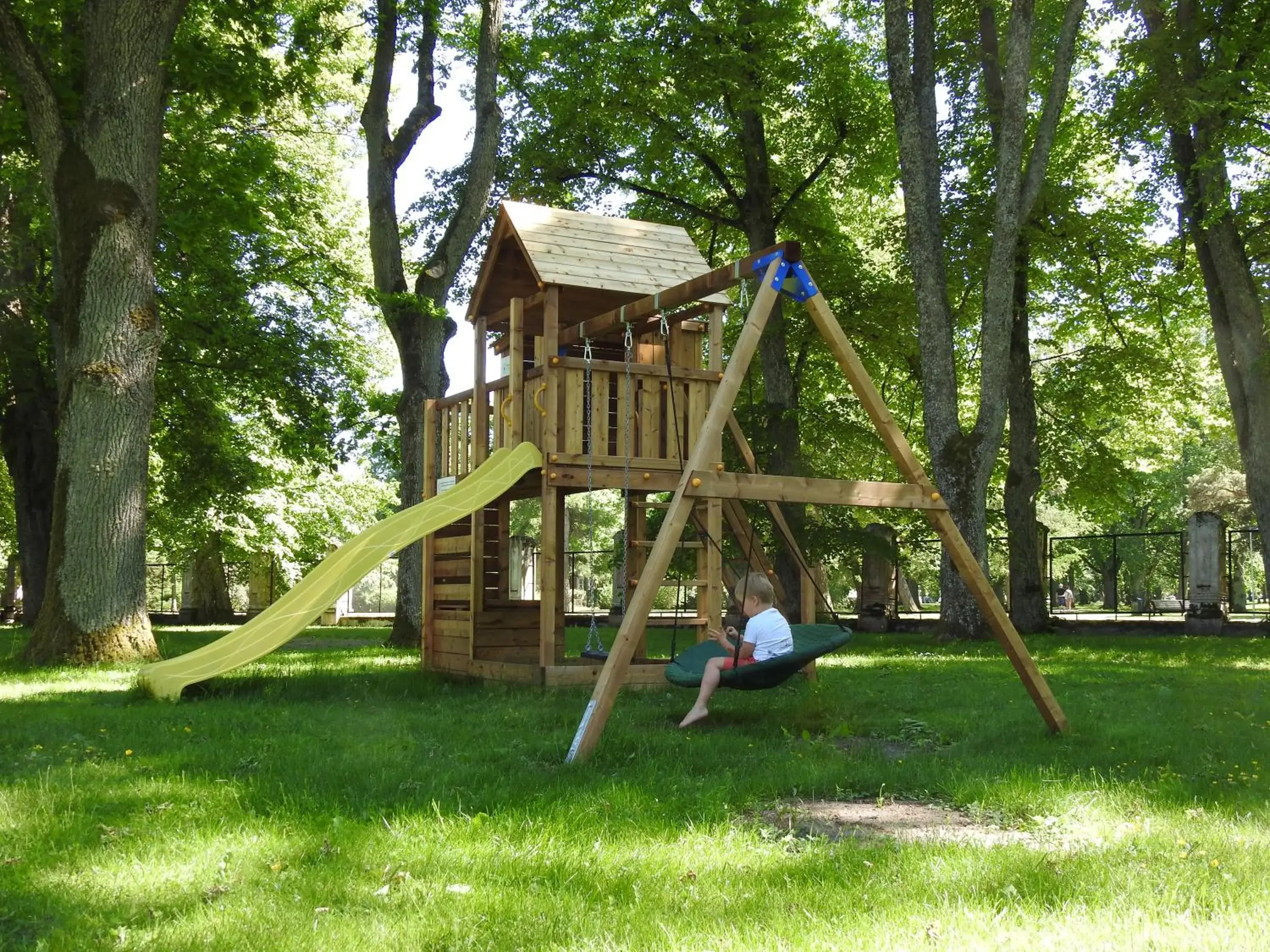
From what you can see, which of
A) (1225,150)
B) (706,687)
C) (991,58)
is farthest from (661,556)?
(991,58)

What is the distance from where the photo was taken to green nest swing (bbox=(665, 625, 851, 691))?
750 cm

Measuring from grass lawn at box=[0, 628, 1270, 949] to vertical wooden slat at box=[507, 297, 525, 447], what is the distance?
10.5ft

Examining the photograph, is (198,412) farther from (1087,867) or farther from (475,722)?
(1087,867)

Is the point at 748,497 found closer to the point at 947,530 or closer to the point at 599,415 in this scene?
the point at 947,530

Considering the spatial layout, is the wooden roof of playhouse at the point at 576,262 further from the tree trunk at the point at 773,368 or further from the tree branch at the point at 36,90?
the tree trunk at the point at 773,368

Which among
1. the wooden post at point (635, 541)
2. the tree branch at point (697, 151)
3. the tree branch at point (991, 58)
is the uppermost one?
the tree branch at point (991, 58)

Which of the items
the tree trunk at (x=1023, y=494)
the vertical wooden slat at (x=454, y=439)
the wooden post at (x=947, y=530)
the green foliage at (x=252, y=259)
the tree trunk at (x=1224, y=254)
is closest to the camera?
the wooden post at (x=947, y=530)

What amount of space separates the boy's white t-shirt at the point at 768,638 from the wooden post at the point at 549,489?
2986 mm

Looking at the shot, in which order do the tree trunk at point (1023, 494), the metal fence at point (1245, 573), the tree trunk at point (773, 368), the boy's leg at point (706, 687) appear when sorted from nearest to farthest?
the boy's leg at point (706, 687)
the tree trunk at point (1023, 494)
the tree trunk at point (773, 368)
the metal fence at point (1245, 573)

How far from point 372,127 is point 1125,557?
38863 mm

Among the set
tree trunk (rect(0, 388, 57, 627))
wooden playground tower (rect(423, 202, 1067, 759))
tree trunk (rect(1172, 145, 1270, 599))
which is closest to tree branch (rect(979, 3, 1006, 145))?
tree trunk (rect(1172, 145, 1270, 599))

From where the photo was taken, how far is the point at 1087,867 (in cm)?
423

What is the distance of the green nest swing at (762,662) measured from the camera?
750 centimetres

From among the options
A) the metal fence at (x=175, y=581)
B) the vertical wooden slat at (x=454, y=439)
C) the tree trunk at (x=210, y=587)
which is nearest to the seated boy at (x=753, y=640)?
the vertical wooden slat at (x=454, y=439)
